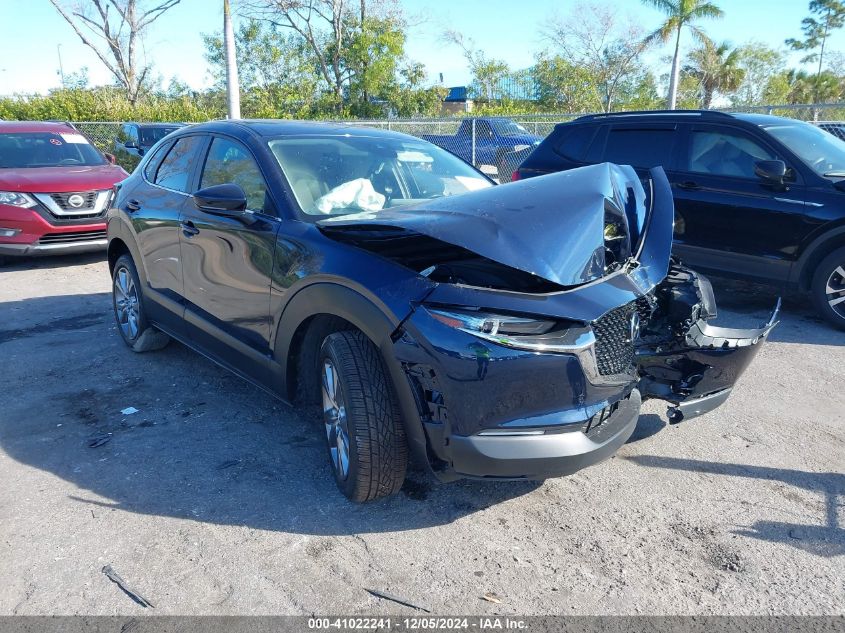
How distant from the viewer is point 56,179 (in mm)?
9164

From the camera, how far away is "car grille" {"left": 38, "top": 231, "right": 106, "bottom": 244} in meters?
8.94

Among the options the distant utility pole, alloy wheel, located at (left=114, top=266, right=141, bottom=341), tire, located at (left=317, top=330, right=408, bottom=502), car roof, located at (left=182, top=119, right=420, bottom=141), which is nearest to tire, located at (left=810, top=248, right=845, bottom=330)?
car roof, located at (left=182, top=119, right=420, bottom=141)

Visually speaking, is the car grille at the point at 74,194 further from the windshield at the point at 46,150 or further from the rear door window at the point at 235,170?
the rear door window at the point at 235,170

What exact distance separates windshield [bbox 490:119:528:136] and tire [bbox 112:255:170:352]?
12.0 m

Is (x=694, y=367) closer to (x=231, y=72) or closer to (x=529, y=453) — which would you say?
(x=529, y=453)

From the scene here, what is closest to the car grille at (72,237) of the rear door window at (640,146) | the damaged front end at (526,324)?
the rear door window at (640,146)

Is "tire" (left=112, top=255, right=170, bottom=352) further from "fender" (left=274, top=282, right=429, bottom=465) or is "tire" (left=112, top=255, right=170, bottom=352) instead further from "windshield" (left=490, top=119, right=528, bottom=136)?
"windshield" (left=490, top=119, right=528, bottom=136)

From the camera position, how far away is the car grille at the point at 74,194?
354 inches

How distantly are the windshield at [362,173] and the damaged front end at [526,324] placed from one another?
591mm

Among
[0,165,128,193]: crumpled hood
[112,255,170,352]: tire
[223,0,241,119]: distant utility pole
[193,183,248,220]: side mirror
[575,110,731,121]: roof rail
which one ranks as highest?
[223,0,241,119]: distant utility pole

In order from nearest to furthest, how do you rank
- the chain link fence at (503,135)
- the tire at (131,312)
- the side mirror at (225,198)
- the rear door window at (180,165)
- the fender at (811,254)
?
the side mirror at (225,198), the rear door window at (180,165), the tire at (131,312), the fender at (811,254), the chain link fence at (503,135)

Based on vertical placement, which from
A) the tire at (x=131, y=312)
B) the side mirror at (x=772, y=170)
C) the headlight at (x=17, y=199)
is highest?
the side mirror at (x=772, y=170)

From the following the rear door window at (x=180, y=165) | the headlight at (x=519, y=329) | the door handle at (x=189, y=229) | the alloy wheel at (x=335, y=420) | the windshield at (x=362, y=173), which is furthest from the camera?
the rear door window at (x=180, y=165)

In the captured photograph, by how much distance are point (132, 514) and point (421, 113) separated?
37601 millimetres
